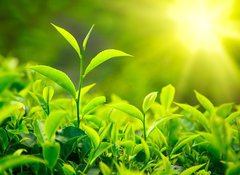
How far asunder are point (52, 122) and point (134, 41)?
6354mm

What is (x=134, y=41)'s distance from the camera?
7.35 metres

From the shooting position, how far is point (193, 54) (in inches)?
284

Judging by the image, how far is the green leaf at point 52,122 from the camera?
1.07m

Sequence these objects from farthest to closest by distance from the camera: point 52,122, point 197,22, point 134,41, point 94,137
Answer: point 134,41 < point 197,22 < point 94,137 < point 52,122

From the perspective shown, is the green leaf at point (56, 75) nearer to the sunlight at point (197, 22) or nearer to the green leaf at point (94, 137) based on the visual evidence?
the green leaf at point (94, 137)

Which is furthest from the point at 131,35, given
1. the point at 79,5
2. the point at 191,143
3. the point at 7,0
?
the point at 191,143

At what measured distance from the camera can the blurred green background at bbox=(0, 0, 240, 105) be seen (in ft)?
22.2

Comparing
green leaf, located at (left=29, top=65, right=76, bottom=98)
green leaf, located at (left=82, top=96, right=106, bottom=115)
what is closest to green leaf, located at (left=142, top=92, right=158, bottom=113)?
green leaf, located at (left=82, top=96, right=106, bottom=115)

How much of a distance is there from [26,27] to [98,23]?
4.24ft

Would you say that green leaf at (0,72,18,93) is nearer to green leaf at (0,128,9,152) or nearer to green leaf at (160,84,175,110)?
green leaf at (0,128,9,152)

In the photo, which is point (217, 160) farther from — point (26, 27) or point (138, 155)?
point (26, 27)

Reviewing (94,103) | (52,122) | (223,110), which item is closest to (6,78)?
(52,122)

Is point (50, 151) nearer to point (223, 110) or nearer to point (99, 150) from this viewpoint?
point (99, 150)

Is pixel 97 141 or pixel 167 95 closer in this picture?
pixel 97 141
